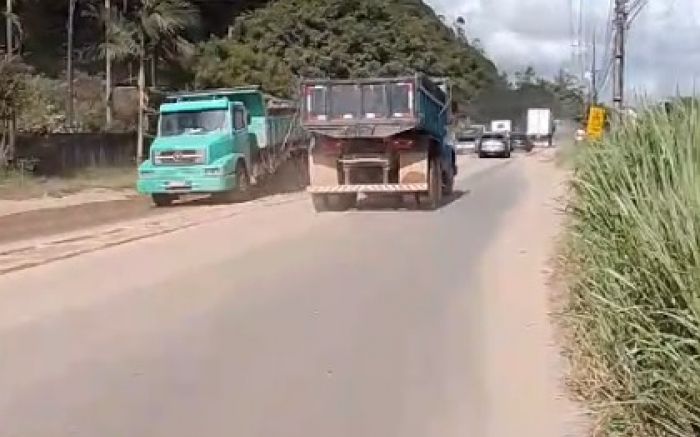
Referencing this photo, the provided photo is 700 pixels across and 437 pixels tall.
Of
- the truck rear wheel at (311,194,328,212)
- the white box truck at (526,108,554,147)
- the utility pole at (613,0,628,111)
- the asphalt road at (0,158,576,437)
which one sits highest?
the utility pole at (613,0,628,111)

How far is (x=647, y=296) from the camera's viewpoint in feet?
20.6

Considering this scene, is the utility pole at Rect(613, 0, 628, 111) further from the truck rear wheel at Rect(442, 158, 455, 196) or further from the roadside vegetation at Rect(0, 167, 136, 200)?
the roadside vegetation at Rect(0, 167, 136, 200)

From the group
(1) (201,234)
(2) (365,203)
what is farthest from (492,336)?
(2) (365,203)

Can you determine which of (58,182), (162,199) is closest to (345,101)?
(162,199)

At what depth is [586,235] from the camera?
368 inches

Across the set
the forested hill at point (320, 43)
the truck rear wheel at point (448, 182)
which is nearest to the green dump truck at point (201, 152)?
the truck rear wheel at point (448, 182)

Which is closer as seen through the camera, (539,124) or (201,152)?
(201,152)

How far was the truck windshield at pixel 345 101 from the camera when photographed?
2419cm

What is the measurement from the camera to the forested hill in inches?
2348

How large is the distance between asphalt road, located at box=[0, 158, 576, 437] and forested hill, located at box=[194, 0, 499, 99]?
4284 centimetres

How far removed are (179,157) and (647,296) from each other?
73.5 feet

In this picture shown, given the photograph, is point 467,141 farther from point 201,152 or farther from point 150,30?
point 201,152

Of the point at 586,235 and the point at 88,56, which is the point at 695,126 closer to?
the point at 586,235

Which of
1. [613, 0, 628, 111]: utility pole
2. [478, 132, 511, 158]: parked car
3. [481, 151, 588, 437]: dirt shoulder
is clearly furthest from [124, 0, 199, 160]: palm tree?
[481, 151, 588, 437]: dirt shoulder
